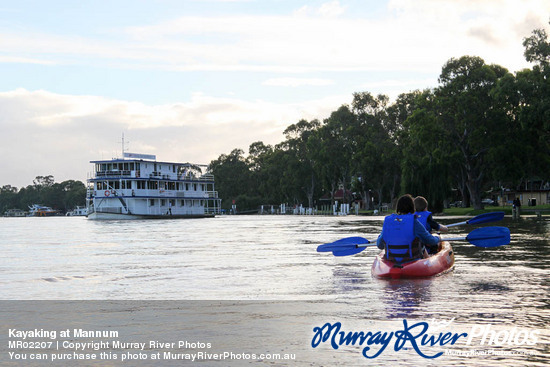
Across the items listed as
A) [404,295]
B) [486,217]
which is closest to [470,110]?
[486,217]

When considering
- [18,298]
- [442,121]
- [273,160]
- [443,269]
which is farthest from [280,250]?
[273,160]

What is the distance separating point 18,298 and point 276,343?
19.7ft

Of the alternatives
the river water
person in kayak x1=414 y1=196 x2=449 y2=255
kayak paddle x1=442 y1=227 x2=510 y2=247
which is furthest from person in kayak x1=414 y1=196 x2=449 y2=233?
kayak paddle x1=442 y1=227 x2=510 y2=247

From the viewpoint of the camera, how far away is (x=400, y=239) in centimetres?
1302

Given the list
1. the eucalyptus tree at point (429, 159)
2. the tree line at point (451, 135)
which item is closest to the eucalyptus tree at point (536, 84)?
the tree line at point (451, 135)

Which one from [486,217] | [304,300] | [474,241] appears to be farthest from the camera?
[486,217]

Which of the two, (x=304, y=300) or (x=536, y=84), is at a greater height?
(x=536, y=84)

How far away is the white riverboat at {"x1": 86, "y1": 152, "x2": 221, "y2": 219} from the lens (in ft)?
276

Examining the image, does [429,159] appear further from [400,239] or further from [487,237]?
[400,239]

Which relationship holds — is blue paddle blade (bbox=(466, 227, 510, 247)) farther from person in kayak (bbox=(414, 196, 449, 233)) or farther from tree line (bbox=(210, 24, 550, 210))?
tree line (bbox=(210, 24, 550, 210))

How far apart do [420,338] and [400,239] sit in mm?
5493

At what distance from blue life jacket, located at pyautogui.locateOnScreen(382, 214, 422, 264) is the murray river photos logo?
183 inches

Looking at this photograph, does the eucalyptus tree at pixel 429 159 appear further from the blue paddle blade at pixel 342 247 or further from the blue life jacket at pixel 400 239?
the blue life jacket at pixel 400 239

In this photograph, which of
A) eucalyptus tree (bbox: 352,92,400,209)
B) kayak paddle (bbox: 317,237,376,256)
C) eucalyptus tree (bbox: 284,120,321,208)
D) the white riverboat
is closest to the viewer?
kayak paddle (bbox: 317,237,376,256)
